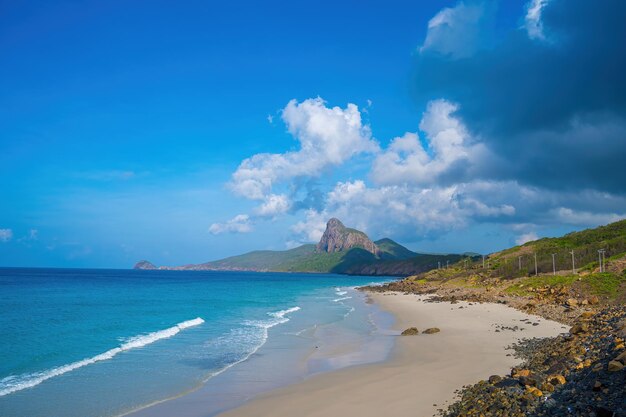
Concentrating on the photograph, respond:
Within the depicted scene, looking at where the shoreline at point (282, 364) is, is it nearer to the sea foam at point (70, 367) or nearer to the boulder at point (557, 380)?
the sea foam at point (70, 367)

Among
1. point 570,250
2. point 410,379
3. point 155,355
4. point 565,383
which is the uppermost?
point 570,250

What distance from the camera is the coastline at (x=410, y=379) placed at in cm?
1523

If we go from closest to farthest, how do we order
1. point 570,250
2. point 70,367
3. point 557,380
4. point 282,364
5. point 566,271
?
point 557,380 → point 70,367 → point 282,364 → point 566,271 → point 570,250

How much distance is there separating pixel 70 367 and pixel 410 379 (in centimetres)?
1786

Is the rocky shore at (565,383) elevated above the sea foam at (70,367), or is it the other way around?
the rocky shore at (565,383)

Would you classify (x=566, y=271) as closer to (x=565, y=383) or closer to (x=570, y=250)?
(x=570, y=250)

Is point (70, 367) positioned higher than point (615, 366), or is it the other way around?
point (615, 366)

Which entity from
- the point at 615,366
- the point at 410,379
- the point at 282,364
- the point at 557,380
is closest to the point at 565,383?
the point at 557,380

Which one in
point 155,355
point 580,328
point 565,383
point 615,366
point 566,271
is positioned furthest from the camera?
point 566,271

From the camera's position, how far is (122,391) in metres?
18.7

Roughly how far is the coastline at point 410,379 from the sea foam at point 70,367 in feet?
35.6

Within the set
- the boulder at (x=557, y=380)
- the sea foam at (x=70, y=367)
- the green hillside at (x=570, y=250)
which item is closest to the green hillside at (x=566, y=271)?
the green hillside at (x=570, y=250)

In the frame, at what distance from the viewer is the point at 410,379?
18.5 metres

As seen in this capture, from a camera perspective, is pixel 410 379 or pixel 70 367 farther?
pixel 70 367
